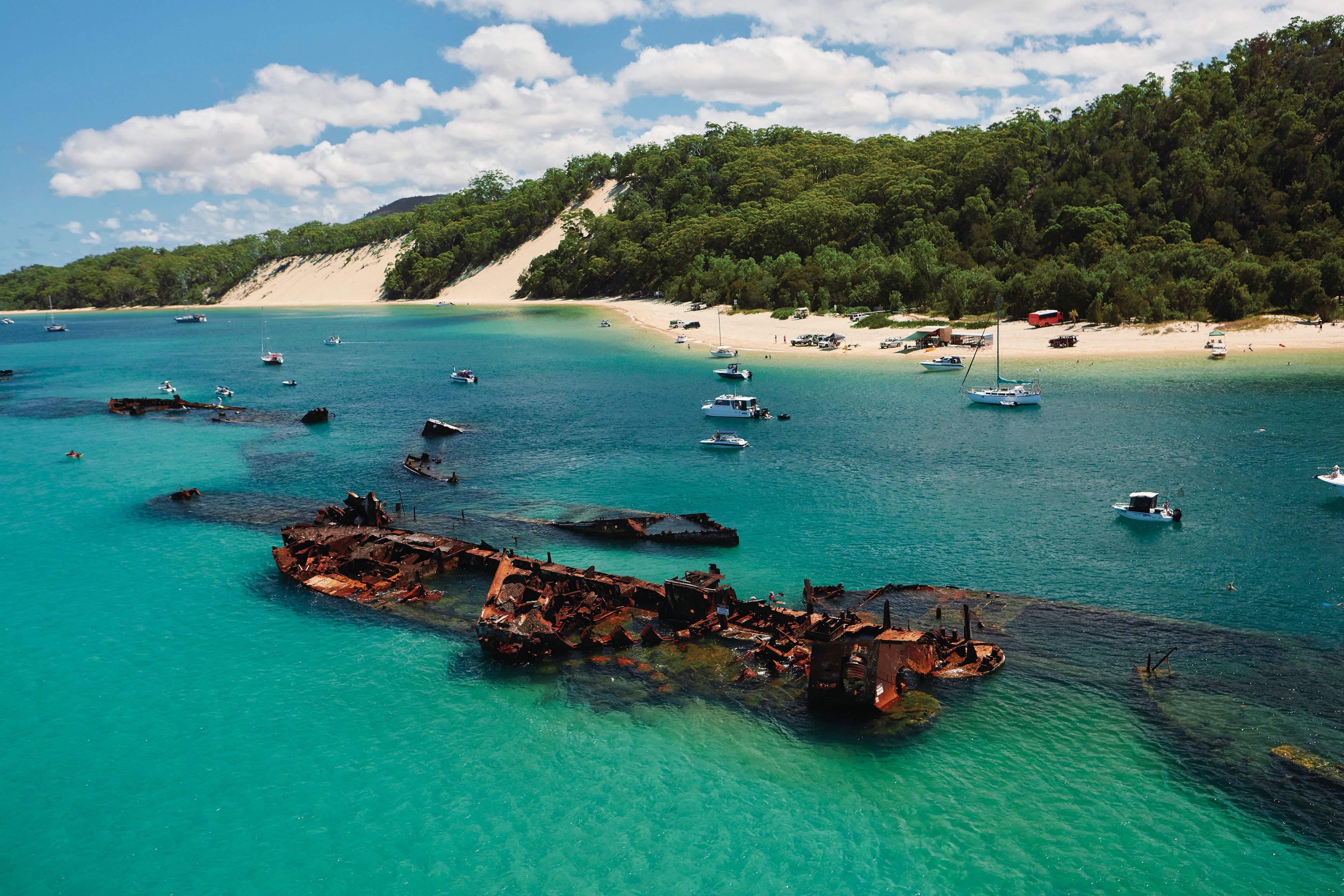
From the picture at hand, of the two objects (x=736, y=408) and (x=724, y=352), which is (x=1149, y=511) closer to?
(x=736, y=408)

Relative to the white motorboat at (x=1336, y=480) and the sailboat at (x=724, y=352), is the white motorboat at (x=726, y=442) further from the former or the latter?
the sailboat at (x=724, y=352)

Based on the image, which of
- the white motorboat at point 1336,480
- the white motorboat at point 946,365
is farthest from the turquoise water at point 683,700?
the white motorboat at point 946,365

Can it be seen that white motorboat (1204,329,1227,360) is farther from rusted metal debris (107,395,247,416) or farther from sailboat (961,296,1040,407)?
rusted metal debris (107,395,247,416)

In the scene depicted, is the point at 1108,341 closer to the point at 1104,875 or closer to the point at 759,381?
the point at 759,381

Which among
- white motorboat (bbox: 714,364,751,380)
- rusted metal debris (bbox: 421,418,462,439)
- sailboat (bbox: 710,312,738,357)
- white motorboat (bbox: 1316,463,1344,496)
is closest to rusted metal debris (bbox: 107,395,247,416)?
rusted metal debris (bbox: 421,418,462,439)

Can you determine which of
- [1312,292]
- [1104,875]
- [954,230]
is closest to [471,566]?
[1104,875]

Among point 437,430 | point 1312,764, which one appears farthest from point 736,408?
point 1312,764
